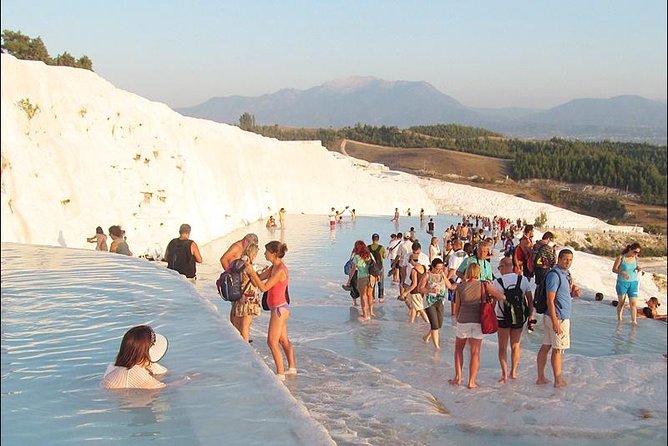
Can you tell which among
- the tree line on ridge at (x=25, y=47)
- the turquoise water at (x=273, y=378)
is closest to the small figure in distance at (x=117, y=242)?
the turquoise water at (x=273, y=378)

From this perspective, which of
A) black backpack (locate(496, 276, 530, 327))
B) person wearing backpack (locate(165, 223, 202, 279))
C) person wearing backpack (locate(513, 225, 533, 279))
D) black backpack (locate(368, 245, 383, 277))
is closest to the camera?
black backpack (locate(496, 276, 530, 327))

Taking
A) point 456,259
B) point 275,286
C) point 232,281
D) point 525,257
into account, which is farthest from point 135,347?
point 525,257

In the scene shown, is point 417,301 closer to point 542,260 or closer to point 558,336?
point 542,260

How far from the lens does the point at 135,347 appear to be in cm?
474

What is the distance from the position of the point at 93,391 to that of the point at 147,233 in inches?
634

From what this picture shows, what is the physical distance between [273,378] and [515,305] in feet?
10.9

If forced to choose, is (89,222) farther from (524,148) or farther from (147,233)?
(524,148)

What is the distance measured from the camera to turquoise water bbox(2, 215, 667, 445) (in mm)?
4289

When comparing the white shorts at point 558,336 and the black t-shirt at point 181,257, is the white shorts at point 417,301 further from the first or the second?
the black t-shirt at point 181,257

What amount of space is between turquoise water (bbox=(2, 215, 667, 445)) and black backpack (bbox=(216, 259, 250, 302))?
30 centimetres

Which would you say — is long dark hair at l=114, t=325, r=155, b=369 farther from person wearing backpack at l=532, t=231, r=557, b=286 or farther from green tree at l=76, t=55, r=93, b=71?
green tree at l=76, t=55, r=93, b=71

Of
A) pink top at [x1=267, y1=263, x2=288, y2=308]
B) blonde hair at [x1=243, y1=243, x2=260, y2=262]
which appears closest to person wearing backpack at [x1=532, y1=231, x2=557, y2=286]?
pink top at [x1=267, y1=263, x2=288, y2=308]

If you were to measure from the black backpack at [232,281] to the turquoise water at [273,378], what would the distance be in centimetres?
30

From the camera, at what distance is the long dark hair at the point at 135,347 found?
4730 millimetres
